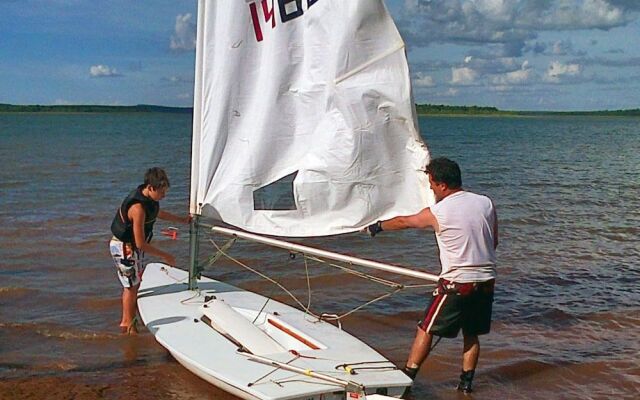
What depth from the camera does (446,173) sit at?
213 inches

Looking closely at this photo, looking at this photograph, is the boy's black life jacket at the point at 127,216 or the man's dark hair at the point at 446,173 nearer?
the man's dark hair at the point at 446,173

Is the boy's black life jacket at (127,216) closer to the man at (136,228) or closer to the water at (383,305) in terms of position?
the man at (136,228)

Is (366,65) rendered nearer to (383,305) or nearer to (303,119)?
(303,119)

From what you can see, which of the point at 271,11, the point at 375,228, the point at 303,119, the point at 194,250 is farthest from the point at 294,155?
the point at 194,250

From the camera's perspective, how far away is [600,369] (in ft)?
23.2

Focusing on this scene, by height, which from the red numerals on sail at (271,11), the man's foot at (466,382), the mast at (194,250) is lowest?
the man's foot at (466,382)

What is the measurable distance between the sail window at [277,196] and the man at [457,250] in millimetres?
814

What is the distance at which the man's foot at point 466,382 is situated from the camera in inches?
238

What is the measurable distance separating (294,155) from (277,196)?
36 centimetres

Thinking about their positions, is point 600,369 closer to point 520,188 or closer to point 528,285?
point 528,285

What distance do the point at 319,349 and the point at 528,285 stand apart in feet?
17.5

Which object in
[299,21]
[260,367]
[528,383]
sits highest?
[299,21]

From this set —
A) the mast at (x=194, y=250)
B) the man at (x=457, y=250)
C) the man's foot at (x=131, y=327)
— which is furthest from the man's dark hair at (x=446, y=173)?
the man's foot at (x=131, y=327)

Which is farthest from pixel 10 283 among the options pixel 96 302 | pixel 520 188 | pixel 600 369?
pixel 520 188
